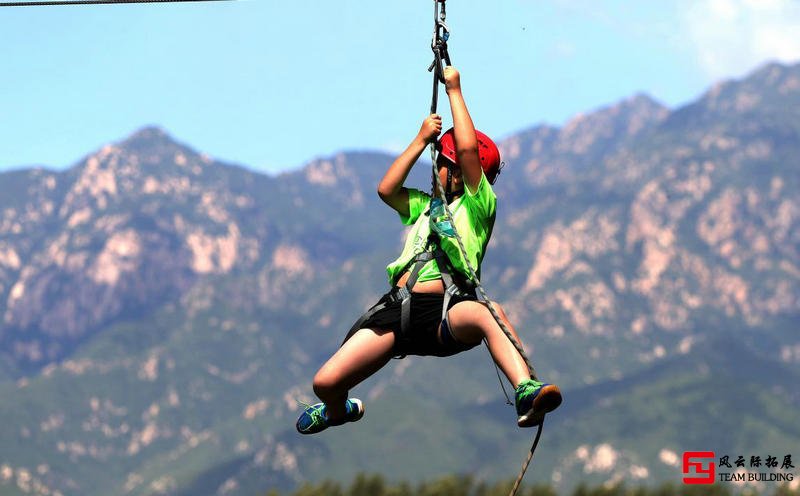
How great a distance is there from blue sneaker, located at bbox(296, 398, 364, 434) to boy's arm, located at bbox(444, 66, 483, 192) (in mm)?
3048

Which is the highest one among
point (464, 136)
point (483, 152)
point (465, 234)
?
point (483, 152)

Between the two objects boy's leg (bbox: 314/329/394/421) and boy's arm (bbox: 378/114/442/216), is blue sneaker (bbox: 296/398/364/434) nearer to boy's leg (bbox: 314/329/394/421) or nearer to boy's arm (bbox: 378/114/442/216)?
boy's leg (bbox: 314/329/394/421)

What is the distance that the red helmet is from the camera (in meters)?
16.1

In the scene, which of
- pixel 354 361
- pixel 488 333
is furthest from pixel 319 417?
pixel 488 333

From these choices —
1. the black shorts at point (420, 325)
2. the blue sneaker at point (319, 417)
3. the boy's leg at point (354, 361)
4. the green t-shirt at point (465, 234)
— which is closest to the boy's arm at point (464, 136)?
the green t-shirt at point (465, 234)

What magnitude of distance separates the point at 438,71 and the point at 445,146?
2.80ft

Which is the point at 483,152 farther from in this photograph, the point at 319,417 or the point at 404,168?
the point at 319,417

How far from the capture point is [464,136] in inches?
613

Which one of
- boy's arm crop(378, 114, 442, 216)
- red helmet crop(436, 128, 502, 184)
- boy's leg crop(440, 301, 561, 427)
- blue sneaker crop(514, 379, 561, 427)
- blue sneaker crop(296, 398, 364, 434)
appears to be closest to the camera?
blue sneaker crop(514, 379, 561, 427)

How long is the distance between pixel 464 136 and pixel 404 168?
1.08 m

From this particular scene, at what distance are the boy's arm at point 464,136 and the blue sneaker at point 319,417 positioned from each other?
305 centimetres

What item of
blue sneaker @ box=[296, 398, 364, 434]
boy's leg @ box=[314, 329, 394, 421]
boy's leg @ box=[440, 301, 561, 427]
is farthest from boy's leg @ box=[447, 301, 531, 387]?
blue sneaker @ box=[296, 398, 364, 434]

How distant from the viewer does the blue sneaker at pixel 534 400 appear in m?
13.9

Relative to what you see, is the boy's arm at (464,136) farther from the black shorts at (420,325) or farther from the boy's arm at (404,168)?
the black shorts at (420,325)
